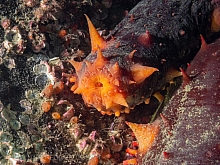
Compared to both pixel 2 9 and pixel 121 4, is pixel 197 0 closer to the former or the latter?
pixel 121 4

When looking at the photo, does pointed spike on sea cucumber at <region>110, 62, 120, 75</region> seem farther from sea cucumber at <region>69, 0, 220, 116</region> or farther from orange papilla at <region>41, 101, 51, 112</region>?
orange papilla at <region>41, 101, 51, 112</region>

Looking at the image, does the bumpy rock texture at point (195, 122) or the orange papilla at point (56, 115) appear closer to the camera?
the bumpy rock texture at point (195, 122)

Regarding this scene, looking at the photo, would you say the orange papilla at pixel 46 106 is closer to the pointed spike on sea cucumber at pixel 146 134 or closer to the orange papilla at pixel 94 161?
the orange papilla at pixel 94 161

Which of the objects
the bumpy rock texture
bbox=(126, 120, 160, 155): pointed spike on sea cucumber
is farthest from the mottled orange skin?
the bumpy rock texture

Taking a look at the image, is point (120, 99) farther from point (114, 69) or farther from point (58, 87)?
point (58, 87)

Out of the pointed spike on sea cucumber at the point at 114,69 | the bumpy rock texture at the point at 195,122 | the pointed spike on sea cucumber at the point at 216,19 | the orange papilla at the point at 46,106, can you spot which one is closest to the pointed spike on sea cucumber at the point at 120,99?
the pointed spike on sea cucumber at the point at 114,69

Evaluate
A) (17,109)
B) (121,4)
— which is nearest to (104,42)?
(17,109)
